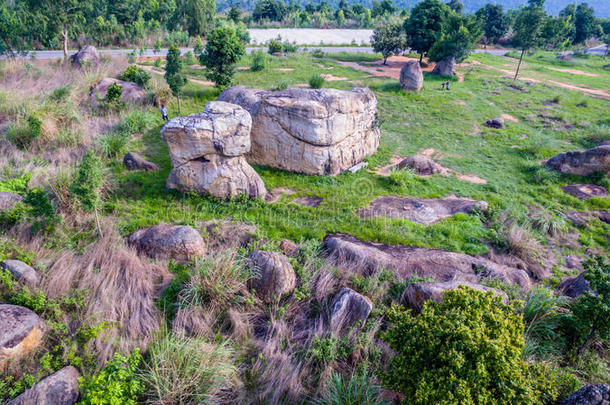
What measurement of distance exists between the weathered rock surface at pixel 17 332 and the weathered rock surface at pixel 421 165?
43.2 ft

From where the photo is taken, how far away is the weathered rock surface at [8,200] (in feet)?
29.5

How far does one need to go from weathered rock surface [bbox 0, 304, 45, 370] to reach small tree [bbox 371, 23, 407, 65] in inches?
1280

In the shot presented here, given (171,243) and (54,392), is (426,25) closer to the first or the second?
(171,243)

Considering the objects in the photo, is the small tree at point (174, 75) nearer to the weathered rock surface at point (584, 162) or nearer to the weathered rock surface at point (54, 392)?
the weathered rock surface at point (54, 392)

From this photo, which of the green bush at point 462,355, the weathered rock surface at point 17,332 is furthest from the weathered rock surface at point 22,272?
the green bush at point 462,355

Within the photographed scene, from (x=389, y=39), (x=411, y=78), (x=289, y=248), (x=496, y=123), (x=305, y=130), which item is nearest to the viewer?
(x=289, y=248)

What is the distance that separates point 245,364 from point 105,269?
404 centimetres

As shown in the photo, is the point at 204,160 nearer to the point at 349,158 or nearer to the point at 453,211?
the point at 349,158

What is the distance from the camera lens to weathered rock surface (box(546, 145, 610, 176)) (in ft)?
47.8

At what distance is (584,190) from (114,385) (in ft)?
57.2

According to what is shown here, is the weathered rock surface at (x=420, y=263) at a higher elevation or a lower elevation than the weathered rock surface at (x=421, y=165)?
lower

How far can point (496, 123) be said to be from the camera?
66.1ft

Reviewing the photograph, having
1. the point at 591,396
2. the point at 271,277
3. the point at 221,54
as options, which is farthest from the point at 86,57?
the point at 591,396

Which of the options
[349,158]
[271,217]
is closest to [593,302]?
[271,217]
